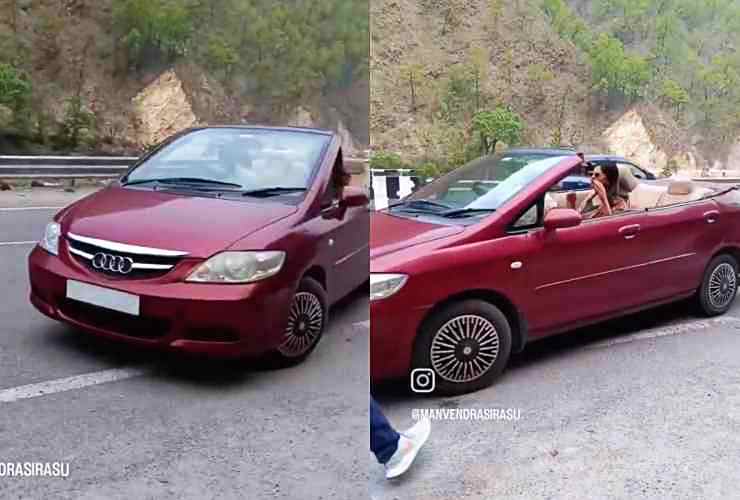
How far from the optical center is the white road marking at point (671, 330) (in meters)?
1.68

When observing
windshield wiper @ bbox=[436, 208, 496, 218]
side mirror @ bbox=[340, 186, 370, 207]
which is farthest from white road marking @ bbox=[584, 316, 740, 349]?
side mirror @ bbox=[340, 186, 370, 207]

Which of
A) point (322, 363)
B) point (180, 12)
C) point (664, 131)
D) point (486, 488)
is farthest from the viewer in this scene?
point (664, 131)

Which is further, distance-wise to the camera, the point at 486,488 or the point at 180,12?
the point at 486,488

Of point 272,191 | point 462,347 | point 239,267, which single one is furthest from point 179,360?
point 462,347

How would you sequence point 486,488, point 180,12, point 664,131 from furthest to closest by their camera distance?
point 664,131, point 486,488, point 180,12

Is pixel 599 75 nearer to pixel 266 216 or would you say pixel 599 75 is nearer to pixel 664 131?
pixel 664 131

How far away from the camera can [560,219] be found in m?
1.49

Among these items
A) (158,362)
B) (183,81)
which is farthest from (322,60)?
(158,362)

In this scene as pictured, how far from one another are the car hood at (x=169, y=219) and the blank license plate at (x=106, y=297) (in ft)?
0.25

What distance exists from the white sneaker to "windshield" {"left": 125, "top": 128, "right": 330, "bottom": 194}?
1.74ft

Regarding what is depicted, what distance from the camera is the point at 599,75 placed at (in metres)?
1.35

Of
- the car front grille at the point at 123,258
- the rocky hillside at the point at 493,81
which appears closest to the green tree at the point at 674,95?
the rocky hillside at the point at 493,81

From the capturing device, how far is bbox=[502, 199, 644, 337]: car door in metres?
1.47

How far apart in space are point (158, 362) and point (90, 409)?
4.9 inches
